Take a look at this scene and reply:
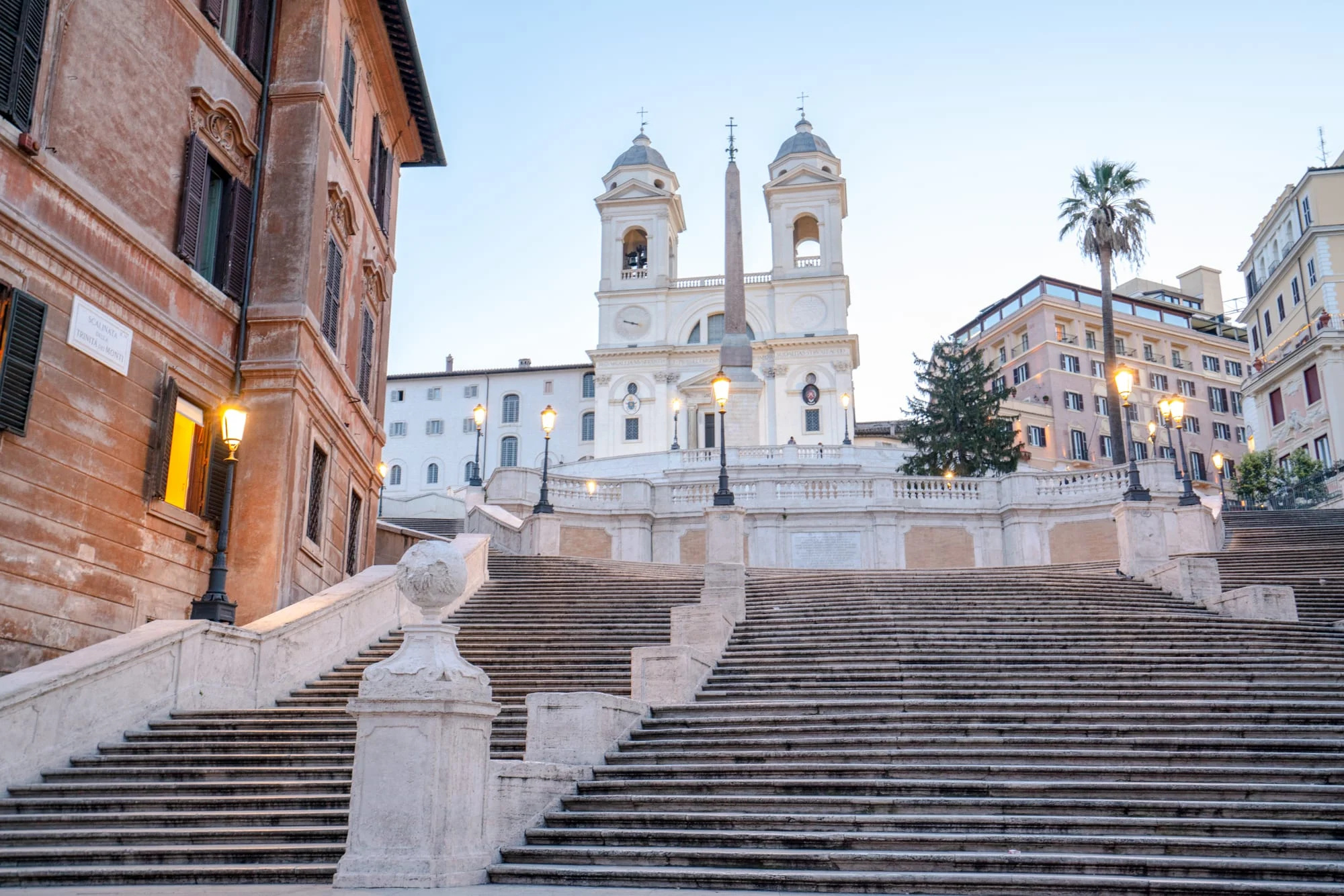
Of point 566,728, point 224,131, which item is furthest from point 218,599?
point 224,131

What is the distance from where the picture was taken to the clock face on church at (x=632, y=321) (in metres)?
80.2

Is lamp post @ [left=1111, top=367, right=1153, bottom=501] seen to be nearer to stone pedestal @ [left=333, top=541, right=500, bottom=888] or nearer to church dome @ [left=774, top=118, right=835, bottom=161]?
stone pedestal @ [left=333, top=541, right=500, bottom=888]

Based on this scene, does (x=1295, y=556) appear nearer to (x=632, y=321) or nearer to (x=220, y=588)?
(x=220, y=588)

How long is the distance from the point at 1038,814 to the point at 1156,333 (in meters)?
87.9

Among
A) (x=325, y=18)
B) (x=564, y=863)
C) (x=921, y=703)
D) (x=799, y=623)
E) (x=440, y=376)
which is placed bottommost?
(x=564, y=863)

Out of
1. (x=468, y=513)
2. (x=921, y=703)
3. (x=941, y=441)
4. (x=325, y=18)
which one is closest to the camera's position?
(x=921, y=703)

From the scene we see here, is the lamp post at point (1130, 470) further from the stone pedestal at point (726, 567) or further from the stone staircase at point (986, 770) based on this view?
the stone pedestal at point (726, 567)

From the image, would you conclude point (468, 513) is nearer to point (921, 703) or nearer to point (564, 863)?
point (921, 703)

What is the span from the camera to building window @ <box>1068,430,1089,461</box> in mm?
81875

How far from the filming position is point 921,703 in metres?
12.3

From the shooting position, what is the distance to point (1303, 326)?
188ft

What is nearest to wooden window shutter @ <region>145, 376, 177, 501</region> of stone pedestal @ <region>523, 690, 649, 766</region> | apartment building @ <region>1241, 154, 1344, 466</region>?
stone pedestal @ <region>523, 690, 649, 766</region>

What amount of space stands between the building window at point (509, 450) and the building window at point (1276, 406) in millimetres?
50877

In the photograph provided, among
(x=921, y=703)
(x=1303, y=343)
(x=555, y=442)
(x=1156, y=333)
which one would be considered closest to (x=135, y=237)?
(x=921, y=703)
